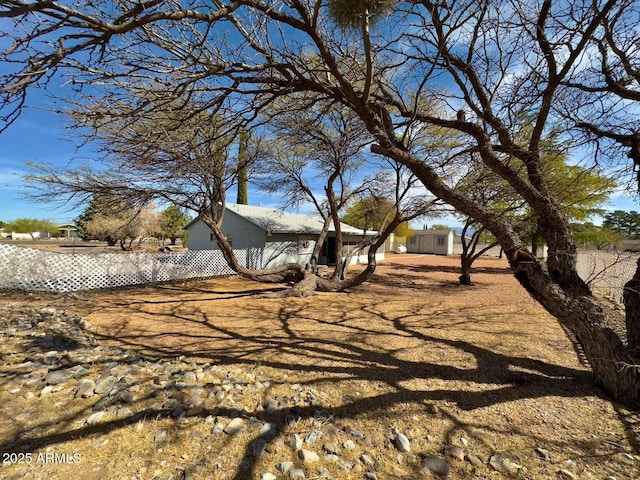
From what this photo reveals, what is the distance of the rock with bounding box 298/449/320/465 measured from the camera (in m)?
1.88

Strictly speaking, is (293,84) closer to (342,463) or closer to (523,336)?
(342,463)

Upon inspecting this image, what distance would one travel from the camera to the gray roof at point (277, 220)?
15192 mm

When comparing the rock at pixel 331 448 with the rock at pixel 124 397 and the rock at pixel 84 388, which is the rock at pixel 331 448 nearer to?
the rock at pixel 124 397

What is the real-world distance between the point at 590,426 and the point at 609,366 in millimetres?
753

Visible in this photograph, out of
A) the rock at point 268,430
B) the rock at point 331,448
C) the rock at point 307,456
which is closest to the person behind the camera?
the rock at point 307,456

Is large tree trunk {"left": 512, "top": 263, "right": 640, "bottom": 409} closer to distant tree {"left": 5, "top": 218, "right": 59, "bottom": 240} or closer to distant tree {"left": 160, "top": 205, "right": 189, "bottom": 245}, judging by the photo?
distant tree {"left": 160, "top": 205, "right": 189, "bottom": 245}

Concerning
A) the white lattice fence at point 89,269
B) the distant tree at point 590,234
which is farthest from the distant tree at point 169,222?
the distant tree at point 590,234

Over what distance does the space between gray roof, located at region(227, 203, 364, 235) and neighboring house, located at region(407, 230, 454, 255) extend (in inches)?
687

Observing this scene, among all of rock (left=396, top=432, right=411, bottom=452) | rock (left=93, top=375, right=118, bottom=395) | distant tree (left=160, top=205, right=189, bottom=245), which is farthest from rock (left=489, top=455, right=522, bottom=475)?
distant tree (left=160, top=205, right=189, bottom=245)

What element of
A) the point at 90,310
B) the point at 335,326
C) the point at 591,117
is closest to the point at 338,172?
the point at 335,326

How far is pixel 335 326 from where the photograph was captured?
533 centimetres

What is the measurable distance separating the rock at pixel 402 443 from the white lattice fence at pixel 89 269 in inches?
414

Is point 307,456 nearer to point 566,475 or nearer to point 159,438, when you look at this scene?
point 159,438

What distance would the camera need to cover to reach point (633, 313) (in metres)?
2.65
